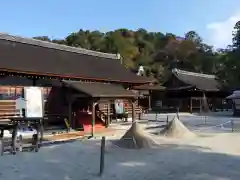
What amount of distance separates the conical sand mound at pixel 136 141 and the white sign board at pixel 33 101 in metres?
5.63

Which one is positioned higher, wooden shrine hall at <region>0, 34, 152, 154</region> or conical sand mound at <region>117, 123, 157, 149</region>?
wooden shrine hall at <region>0, 34, 152, 154</region>

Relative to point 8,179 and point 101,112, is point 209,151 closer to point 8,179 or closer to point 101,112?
point 8,179

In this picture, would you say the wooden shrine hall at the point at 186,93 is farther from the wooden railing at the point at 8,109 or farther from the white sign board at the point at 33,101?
the wooden railing at the point at 8,109

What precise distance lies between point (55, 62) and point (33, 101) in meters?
3.89

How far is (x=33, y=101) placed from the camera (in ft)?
53.7

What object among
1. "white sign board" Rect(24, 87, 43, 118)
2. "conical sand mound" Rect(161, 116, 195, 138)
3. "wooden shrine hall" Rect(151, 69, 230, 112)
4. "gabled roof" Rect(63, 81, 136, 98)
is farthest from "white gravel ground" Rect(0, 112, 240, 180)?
"wooden shrine hall" Rect(151, 69, 230, 112)

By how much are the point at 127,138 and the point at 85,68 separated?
31.1ft

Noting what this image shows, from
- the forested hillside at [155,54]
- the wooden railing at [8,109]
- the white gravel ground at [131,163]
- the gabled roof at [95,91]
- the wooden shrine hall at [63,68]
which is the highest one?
the forested hillside at [155,54]

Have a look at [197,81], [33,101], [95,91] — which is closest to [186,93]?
[197,81]

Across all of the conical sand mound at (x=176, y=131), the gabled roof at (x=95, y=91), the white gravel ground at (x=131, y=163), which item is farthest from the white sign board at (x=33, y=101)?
the conical sand mound at (x=176, y=131)

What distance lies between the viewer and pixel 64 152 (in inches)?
438

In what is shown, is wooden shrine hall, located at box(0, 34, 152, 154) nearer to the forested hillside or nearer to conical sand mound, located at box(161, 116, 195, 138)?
conical sand mound, located at box(161, 116, 195, 138)

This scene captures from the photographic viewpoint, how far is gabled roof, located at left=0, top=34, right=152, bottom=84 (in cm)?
1652

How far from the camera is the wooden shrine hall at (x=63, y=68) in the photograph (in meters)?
16.0
